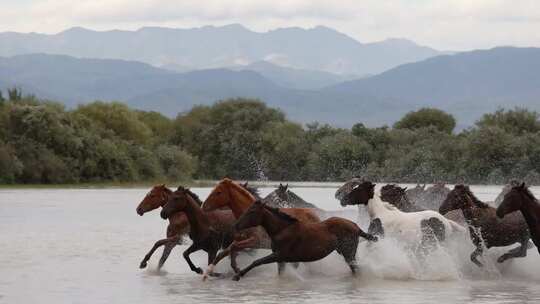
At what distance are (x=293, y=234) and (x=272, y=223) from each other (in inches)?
11.5

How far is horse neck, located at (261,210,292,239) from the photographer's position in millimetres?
14984

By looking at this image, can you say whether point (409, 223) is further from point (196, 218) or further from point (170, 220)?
point (170, 220)

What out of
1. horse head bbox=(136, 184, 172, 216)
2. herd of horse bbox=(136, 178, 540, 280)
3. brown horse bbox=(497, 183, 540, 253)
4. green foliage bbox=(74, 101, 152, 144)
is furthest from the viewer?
green foliage bbox=(74, 101, 152, 144)

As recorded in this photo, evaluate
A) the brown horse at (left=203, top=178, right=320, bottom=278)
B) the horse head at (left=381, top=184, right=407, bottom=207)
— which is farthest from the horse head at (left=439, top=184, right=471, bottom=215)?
the brown horse at (left=203, top=178, right=320, bottom=278)

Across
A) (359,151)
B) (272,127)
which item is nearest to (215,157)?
(272,127)

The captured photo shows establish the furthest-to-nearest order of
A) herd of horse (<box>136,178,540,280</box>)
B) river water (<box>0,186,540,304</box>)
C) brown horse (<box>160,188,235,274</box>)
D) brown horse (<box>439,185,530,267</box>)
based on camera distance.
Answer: brown horse (<box>439,185,530,267</box>)
brown horse (<box>160,188,235,274</box>)
herd of horse (<box>136,178,540,280</box>)
river water (<box>0,186,540,304</box>)

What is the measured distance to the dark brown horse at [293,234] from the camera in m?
14.9

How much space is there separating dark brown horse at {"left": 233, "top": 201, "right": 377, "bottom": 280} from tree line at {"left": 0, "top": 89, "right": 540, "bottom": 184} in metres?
40.8

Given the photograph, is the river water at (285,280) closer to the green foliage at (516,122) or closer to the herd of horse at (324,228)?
the herd of horse at (324,228)

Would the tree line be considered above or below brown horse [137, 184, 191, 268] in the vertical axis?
above

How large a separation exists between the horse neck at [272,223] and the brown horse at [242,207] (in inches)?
28.6

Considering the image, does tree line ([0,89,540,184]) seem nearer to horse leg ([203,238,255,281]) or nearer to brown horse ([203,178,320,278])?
brown horse ([203,178,320,278])

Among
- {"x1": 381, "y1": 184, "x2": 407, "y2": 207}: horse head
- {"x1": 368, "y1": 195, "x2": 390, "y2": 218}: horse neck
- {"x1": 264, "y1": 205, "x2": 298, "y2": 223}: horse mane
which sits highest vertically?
{"x1": 381, "y1": 184, "x2": 407, "y2": 207}: horse head

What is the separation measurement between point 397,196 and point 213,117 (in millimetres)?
72220
